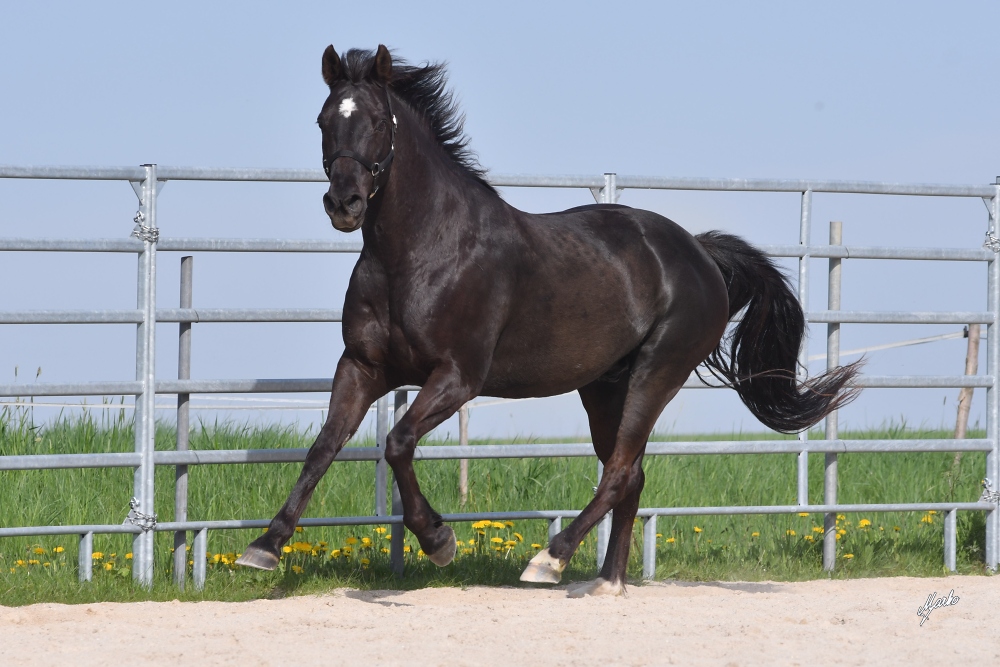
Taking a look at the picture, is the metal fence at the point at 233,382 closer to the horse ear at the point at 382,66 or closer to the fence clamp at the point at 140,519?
the fence clamp at the point at 140,519

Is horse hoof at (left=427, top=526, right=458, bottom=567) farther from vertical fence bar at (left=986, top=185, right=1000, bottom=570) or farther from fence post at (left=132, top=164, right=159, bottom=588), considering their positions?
vertical fence bar at (left=986, top=185, right=1000, bottom=570)

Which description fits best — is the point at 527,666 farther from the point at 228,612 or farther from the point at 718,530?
the point at 718,530

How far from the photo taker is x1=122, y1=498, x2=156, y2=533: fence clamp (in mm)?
5609

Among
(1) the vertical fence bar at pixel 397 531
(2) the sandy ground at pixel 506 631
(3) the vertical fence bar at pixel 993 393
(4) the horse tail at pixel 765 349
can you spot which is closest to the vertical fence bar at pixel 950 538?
(3) the vertical fence bar at pixel 993 393

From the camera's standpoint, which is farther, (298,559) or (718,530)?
(718,530)

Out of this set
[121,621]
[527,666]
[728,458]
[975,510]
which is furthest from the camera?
[728,458]

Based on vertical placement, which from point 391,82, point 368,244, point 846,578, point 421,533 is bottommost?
point 846,578

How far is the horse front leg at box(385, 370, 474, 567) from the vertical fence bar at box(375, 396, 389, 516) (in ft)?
3.04

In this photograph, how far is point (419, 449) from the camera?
577 centimetres

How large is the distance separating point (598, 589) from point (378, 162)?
90.7 inches

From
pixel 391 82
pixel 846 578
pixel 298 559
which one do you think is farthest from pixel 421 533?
pixel 846 578

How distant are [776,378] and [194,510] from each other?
132 inches

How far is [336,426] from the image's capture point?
16.6ft

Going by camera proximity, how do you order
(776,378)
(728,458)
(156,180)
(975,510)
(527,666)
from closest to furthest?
(527,666) → (156,180) → (776,378) → (975,510) → (728,458)
